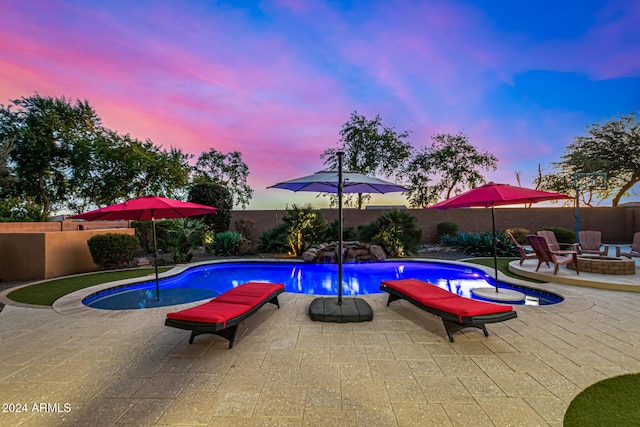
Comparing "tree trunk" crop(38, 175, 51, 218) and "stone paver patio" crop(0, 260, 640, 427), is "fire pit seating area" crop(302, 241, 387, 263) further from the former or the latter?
"tree trunk" crop(38, 175, 51, 218)

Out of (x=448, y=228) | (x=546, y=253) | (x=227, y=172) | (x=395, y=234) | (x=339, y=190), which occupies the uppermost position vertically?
(x=227, y=172)

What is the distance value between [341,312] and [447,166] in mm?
18232

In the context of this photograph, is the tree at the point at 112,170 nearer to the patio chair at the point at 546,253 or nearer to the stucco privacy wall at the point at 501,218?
the stucco privacy wall at the point at 501,218

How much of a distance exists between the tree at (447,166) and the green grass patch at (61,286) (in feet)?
55.1

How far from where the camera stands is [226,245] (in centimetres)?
1225

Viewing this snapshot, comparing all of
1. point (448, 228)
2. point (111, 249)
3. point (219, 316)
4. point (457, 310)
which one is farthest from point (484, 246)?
point (111, 249)

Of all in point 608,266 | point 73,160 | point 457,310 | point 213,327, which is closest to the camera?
point 213,327

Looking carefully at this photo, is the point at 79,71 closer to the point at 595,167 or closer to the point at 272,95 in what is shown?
the point at 272,95

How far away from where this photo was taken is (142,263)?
9.39m

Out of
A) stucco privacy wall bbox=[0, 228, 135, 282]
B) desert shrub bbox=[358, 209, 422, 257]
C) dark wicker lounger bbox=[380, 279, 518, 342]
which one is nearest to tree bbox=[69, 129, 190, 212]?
stucco privacy wall bbox=[0, 228, 135, 282]

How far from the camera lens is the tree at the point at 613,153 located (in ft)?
66.3

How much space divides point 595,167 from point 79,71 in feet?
99.0

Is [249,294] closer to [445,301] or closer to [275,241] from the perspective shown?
[445,301]

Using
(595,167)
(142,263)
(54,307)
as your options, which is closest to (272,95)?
(142,263)
